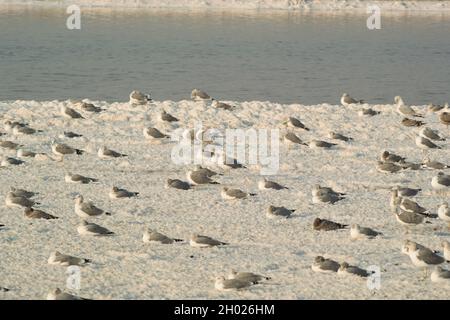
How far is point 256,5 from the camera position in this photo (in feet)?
215

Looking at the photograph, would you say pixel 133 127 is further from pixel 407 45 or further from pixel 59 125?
pixel 407 45

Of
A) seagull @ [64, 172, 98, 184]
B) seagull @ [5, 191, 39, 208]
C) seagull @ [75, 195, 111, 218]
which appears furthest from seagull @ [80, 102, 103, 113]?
seagull @ [75, 195, 111, 218]

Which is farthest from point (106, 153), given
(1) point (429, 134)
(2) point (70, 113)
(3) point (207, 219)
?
(1) point (429, 134)

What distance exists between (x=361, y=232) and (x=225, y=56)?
1108 inches

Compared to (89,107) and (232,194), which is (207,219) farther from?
(89,107)

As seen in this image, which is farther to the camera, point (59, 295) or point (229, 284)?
point (229, 284)

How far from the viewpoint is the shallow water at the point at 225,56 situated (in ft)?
104

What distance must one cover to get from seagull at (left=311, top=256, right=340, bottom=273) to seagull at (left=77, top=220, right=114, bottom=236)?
345 cm

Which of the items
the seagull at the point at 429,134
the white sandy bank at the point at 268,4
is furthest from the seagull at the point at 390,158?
the white sandy bank at the point at 268,4

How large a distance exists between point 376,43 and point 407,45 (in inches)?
72.9

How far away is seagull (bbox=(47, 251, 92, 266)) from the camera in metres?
12.5

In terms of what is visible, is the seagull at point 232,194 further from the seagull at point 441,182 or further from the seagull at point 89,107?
the seagull at point 89,107

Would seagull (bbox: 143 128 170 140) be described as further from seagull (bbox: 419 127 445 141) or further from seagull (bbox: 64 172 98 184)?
seagull (bbox: 419 127 445 141)

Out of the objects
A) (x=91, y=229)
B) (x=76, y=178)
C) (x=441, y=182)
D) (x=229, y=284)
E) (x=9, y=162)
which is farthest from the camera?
(x=9, y=162)
